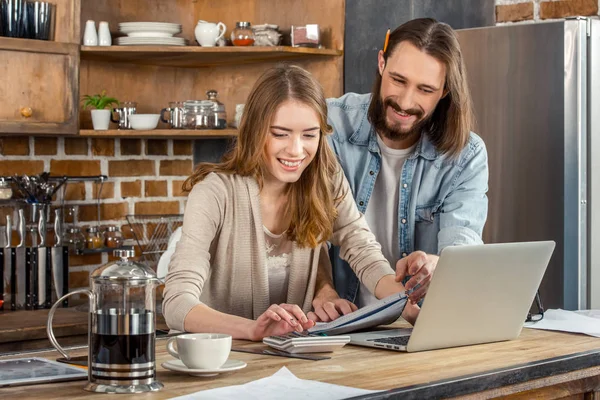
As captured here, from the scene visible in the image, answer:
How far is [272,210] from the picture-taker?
2.29 meters

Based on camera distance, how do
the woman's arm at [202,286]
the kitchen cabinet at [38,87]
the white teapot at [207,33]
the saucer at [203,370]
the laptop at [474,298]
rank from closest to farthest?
the saucer at [203,370] → the laptop at [474,298] → the woman's arm at [202,286] → the kitchen cabinet at [38,87] → the white teapot at [207,33]

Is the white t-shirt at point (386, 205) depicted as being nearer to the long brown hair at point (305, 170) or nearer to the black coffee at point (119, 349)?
the long brown hair at point (305, 170)

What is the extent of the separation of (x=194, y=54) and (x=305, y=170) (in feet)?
5.09

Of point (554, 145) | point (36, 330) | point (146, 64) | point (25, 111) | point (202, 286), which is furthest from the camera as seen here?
point (146, 64)

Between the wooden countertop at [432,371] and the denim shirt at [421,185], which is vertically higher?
the denim shirt at [421,185]

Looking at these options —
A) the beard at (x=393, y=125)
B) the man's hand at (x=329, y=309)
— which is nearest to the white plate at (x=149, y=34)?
→ the beard at (x=393, y=125)

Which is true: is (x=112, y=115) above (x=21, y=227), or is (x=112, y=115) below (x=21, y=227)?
above

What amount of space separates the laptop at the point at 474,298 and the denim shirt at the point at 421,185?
0.61 meters

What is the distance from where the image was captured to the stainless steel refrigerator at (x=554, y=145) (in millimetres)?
3166

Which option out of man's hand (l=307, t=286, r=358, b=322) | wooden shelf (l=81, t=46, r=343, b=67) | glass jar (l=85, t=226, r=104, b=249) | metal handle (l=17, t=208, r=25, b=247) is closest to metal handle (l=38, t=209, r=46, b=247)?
metal handle (l=17, t=208, r=25, b=247)

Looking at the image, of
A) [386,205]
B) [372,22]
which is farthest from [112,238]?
[386,205]

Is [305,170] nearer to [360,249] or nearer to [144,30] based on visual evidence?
[360,249]

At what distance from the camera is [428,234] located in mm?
2590

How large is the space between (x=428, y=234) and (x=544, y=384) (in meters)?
0.94
